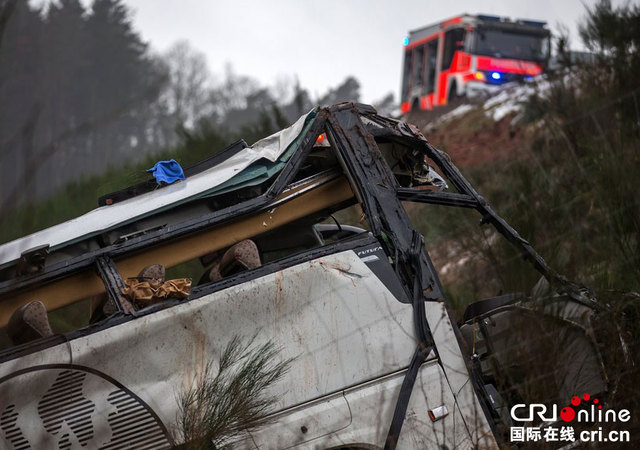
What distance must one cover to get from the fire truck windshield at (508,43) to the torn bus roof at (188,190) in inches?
683

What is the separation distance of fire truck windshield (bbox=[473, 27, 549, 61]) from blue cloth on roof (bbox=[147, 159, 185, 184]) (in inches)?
683

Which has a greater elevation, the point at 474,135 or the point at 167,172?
the point at 474,135

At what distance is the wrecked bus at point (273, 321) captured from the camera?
3.04 m

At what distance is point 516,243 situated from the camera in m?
3.96

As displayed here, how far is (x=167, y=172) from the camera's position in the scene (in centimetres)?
414

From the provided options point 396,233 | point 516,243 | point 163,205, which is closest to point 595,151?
point 516,243

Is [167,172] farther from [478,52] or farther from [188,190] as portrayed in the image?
[478,52]

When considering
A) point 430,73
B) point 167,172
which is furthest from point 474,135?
point 167,172

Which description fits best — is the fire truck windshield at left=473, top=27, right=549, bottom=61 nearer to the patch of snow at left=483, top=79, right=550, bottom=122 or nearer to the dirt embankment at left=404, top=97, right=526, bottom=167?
the dirt embankment at left=404, top=97, right=526, bottom=167

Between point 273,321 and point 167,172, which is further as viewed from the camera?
point 167,172

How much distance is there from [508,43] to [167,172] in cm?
1855

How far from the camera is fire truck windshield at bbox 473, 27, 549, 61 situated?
20422 millimetres

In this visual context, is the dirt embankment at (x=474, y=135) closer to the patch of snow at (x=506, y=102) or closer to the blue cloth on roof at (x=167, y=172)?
the patch of snow at (x=506, y=102)

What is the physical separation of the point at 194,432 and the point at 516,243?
199cm
